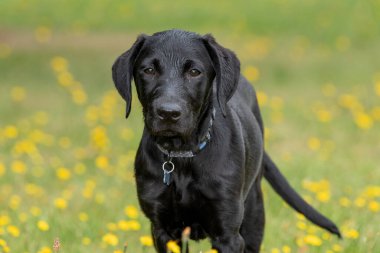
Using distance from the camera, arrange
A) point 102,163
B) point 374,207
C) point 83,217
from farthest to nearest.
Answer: point 102,163, point 374,207, point 83,217

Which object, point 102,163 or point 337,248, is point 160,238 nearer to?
point 337,248

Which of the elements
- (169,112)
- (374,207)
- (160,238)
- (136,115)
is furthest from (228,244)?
(136,115)

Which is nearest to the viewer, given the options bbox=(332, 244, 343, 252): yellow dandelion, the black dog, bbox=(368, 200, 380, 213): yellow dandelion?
the black dog

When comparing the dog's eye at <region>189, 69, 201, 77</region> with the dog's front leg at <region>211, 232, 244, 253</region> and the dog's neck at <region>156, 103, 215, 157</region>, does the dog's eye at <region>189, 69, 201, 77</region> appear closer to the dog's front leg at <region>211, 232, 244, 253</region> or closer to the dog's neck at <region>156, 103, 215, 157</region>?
the dog's neck at <region>156, 103, 215, 157</region>

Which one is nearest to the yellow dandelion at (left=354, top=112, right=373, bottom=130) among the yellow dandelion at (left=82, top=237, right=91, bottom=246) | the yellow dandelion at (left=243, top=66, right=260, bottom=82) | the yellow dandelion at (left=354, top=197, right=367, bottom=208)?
the yellow dandelion at (left=243, top=66, right=260, bottom=82)

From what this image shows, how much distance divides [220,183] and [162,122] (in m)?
0.49

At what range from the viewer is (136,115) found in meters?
9.59

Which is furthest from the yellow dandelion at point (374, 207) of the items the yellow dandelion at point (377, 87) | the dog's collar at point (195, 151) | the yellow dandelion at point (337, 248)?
the yellow dandelion at point (377, 87)

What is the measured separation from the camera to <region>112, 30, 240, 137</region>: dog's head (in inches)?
147

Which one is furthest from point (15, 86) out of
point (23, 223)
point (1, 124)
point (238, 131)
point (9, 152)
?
point (238, 131)

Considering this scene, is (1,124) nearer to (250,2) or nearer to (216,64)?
(216,64)

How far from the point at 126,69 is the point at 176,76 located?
361 millimetres

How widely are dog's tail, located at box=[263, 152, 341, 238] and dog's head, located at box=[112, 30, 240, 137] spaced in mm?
1355

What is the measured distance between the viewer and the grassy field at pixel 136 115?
17.5ft
